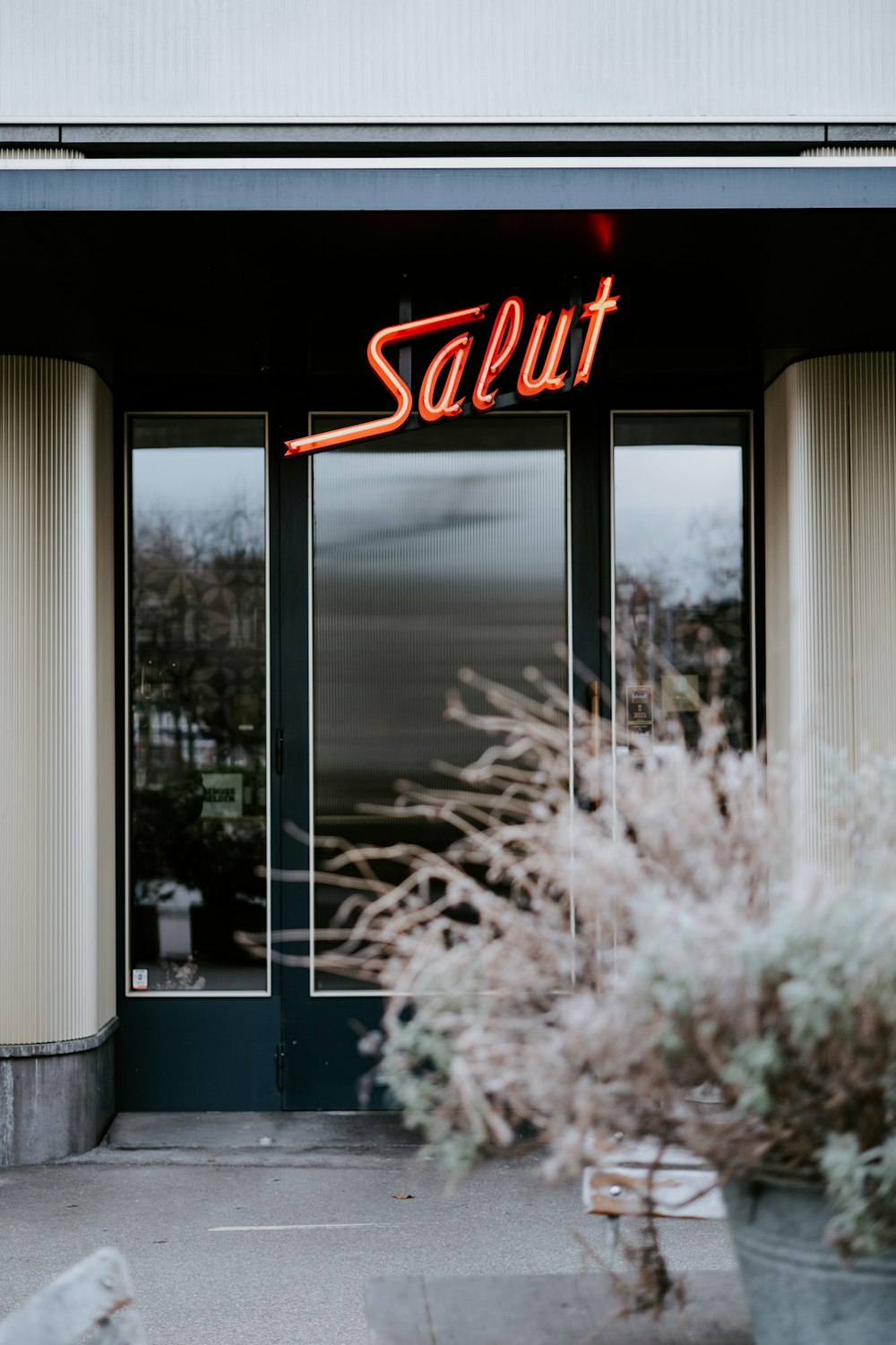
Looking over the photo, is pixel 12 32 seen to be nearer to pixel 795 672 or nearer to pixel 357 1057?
pixel 795 672

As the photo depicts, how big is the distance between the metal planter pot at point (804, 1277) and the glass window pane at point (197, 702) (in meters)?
4.91

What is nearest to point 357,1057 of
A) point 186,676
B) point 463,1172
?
point 186,676

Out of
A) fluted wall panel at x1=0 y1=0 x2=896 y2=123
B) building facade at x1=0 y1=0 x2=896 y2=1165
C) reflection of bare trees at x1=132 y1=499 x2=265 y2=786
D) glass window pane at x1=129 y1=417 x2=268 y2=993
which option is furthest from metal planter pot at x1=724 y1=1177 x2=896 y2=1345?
fluted wall panel at x1=0 y1=0 x2=896 y2=123

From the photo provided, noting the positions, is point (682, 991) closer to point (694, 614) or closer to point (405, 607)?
point (405, 607)

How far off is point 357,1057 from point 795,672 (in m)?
2.90

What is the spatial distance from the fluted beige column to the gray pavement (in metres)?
2.51

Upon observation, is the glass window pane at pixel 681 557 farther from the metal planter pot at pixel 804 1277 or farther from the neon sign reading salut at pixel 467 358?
the metal planter pot at pixel 804 1277

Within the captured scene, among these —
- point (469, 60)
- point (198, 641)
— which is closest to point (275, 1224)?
point (198, 641)

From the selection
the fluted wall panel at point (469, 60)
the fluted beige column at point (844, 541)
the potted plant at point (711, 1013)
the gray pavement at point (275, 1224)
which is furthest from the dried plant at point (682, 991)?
the fluted wall panel at point (469, 60)

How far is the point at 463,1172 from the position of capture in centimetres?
217

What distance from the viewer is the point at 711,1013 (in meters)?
1.99

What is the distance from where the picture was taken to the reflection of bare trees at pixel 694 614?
23.0ft

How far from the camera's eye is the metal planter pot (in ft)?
7.00

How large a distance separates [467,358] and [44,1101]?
3856 mm
